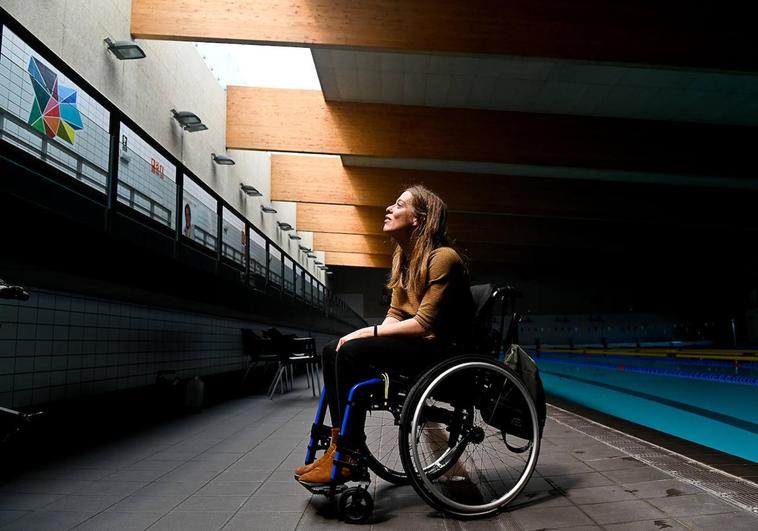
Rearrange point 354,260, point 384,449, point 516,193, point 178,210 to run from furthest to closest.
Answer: point 354,260 < point 516,193 < point 178,210 < point 384,449

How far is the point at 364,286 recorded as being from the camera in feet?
104

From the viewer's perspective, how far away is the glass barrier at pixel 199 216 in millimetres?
4992

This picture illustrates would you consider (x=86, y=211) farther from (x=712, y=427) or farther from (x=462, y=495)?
(x=712, y=427)

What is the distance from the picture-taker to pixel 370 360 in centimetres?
193

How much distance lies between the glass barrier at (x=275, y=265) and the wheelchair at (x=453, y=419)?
635cm

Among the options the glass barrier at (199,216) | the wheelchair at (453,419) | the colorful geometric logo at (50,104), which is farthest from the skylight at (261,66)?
the wheelchair at (453,419)

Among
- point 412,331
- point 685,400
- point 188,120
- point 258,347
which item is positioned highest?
point 188,120

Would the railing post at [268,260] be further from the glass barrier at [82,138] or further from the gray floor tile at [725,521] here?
the gray floor tile at [725,521]

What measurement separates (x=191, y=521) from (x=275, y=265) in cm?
707

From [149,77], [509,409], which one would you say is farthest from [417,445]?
[149,77]

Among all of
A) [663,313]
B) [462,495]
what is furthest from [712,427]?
[663,313]

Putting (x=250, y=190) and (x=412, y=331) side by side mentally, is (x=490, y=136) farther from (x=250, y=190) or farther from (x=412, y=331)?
(x=412, y=331)

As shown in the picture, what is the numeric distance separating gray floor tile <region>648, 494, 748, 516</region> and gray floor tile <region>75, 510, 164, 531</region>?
1.93 metres

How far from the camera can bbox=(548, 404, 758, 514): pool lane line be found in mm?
2125
